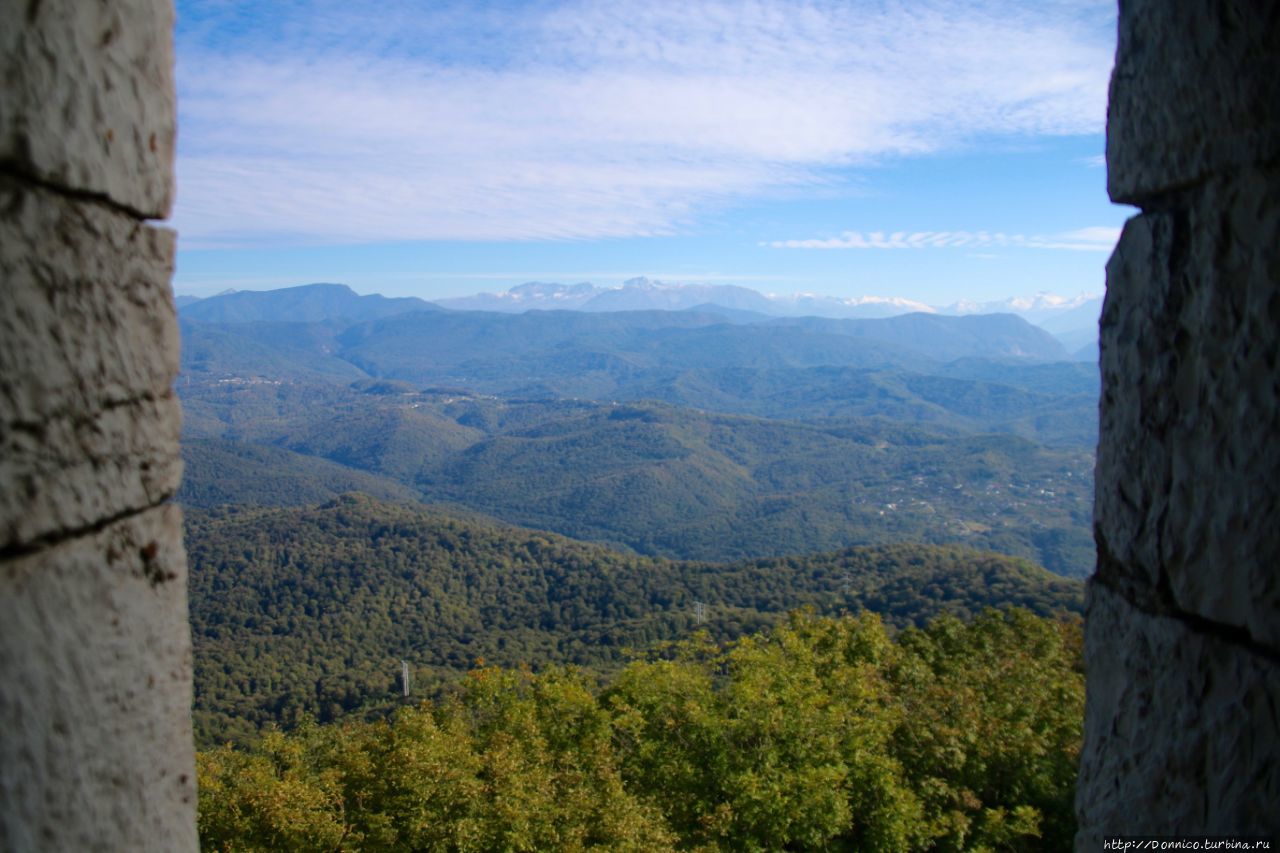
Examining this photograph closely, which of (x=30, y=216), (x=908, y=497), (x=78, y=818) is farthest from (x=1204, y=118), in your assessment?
(x=908, y=497)

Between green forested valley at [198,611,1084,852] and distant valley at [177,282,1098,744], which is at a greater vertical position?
green forested valley at [198,611,1084,852]

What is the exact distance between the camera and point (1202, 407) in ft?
4.53

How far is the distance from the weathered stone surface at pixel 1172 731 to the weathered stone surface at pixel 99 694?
1747 millimetres

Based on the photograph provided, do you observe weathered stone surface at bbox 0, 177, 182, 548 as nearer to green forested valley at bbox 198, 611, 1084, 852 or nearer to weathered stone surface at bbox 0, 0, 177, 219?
weathered stone surface at bbox 0, 0, 177, 219

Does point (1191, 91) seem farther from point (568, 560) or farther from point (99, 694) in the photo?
point (568, 560)

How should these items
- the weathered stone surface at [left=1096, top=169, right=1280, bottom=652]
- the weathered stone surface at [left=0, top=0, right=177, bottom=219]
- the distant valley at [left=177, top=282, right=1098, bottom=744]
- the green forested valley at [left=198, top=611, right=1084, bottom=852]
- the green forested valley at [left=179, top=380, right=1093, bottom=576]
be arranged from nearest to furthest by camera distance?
the weathered stone surface at [left=0, top=0, right=177, bottom=219], the weathered stone surface at [left=1096, top=169, right=1280, bottom=652], the green forested valley at [left=198, top=611, right=1084, bottom=852], the distant valley at [left=177, top=282, right=1098, bottom=744], the green forested valley at [left=179, top=380, right=1093, bottom=576]

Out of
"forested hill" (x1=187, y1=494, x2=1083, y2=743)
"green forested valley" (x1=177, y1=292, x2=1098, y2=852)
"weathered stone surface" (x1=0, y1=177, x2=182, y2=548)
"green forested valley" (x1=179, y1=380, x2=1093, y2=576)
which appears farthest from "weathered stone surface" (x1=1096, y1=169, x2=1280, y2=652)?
"green forested valley" (x1=179, y1=380, x2=1093, y2=576)

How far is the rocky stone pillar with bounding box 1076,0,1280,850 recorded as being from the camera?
1298 mm

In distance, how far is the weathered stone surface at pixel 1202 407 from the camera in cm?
129

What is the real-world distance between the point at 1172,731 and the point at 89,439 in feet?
6.14

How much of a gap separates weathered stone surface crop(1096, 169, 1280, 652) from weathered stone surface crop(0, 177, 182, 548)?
1.73 metres

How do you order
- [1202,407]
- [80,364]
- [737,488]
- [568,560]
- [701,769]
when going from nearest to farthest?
[80,364]
[1202,407]
[701,769]
[568,560]
[737,488]

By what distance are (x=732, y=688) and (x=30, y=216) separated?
12097 mm

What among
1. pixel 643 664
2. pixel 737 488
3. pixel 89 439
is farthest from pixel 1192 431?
pixel 737 488
